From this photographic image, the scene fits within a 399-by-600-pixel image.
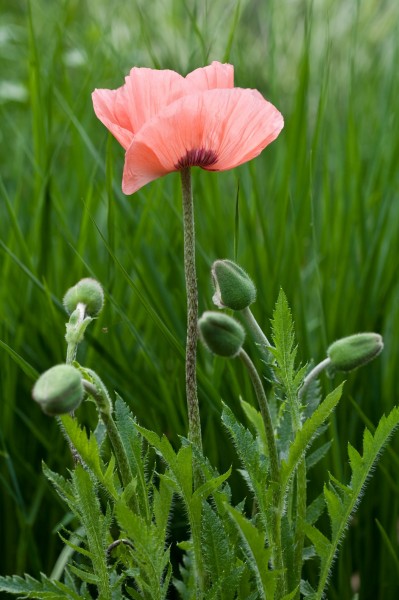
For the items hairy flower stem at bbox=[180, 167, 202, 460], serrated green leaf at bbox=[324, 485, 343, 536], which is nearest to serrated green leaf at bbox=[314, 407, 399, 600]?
serrated green leaf at bbox=[324, 485, 343, 536]

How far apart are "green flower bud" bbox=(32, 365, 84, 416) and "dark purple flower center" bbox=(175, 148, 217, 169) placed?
201mm

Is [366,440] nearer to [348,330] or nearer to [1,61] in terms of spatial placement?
[348,330]

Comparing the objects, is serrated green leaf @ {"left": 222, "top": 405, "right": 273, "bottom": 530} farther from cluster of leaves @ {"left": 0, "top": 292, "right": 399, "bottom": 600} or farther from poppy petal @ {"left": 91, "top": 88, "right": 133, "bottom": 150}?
poppy petal @ {"left": 91, "top": 88, "right": 133, "bottom": 150}

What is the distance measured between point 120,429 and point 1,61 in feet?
8.01

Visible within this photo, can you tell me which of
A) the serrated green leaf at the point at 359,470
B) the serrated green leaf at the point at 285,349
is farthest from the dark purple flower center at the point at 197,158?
the serrated green leaf at the point at 359,470

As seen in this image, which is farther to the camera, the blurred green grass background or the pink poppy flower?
the blurred green grass background

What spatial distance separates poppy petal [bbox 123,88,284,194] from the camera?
653 millimetres

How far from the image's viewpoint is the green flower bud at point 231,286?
2.23 feet

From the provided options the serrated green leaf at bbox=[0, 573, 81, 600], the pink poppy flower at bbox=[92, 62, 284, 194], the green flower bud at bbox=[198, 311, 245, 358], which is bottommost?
the serrated green leaf at bbox=[0, 573, 81, 600]

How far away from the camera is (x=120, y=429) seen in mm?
744

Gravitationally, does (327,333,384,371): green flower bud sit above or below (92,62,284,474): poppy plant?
below

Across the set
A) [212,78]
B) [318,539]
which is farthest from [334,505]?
[212,78]

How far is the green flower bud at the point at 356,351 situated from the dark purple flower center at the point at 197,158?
189 mm

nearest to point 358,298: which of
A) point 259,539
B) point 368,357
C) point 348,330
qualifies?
point 348,330
